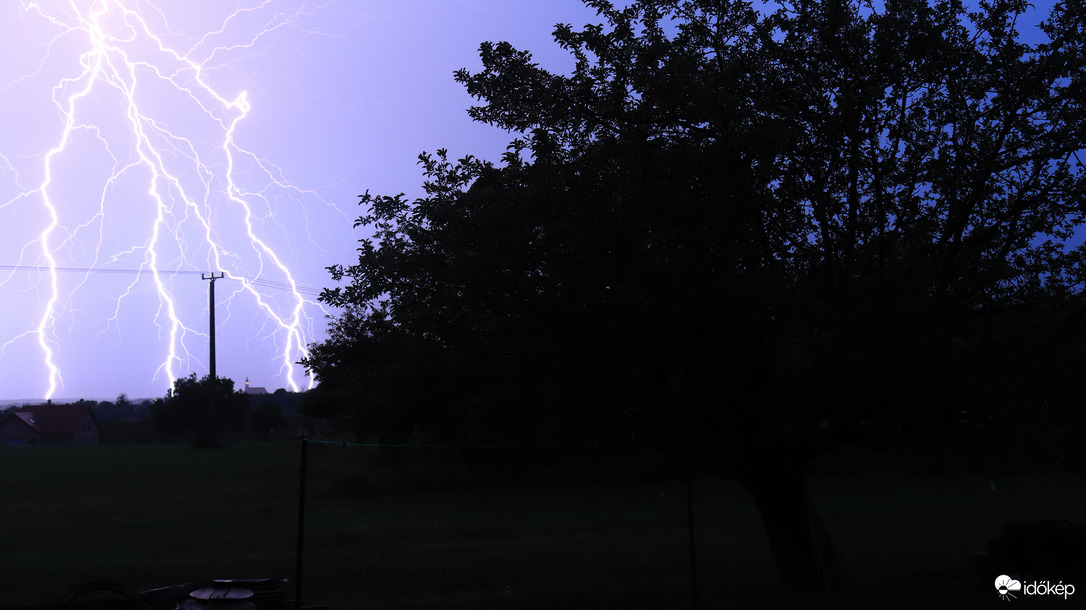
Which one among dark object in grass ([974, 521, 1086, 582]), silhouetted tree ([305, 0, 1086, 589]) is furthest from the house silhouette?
dark object in grass ([974, 521, 1086, 582])

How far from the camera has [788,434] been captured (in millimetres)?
11055

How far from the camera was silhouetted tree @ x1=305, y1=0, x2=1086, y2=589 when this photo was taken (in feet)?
37.6

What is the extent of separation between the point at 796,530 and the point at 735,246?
18.3ft

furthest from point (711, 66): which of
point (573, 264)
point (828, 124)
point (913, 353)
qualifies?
point (913, 353)

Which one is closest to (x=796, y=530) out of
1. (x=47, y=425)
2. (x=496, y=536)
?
(x=496, y=536)

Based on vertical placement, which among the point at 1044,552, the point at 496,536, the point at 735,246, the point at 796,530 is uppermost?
the point at 735,246

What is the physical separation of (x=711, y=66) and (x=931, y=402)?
18.4 feet

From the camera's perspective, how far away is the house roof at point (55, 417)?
448ft

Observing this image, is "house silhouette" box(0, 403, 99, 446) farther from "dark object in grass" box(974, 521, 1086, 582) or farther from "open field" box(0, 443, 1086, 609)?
"dark object in grass" box(974, 521, 1086, 582)

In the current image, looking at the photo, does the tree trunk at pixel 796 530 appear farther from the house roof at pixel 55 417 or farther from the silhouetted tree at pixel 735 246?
the house roof at pixel 55 417

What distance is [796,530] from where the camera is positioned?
49.1 feet

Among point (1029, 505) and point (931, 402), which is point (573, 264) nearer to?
point (931, 402)

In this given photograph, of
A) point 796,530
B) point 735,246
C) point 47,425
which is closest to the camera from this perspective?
point 735,246

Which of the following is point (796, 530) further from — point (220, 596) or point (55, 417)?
point (55, 417)
